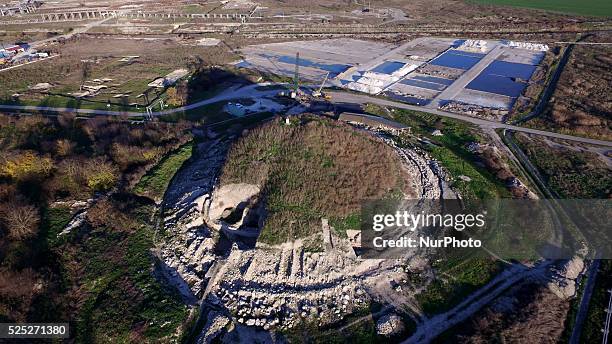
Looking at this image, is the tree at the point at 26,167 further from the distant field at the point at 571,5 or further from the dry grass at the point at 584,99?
the distant field at the point at 571,5

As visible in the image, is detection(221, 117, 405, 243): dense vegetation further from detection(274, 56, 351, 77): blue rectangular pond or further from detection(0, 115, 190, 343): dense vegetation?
detection(274, 56, 351, 77): blue rectangular pond

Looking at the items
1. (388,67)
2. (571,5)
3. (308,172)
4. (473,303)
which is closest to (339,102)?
(388,67)

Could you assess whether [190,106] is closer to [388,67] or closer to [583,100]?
[388,67]

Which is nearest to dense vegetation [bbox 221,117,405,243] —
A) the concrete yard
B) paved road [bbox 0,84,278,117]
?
paved road [bbox 0,84,278,117]

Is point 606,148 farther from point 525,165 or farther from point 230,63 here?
point 230,63

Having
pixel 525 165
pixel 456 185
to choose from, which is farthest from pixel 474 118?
pixel 456 185

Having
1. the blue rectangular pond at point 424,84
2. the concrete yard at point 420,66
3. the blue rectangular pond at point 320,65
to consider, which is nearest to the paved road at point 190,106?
the concrete yard at point 420,66
